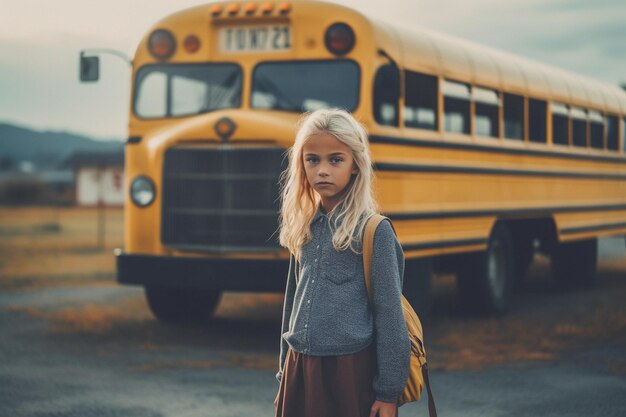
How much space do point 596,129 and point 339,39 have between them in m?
4.83

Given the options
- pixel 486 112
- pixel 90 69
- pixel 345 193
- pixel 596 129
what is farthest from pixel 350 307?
pixel 596 129

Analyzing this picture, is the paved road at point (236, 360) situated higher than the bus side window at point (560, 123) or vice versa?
the bus side window at point (560, 123)

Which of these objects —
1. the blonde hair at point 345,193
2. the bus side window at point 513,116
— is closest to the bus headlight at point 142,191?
the bus side window at point 513,116

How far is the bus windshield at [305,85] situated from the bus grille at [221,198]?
50cm

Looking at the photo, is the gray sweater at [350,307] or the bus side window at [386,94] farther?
the bus side window at [386,94]

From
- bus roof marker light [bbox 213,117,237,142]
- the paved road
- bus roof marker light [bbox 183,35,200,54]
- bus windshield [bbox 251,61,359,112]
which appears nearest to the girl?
the paved road

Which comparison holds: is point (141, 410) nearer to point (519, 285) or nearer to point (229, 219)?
point (229, 219)

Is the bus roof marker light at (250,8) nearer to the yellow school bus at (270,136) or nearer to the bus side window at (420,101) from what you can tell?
the yellow school bus at (270,136)

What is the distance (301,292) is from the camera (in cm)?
302

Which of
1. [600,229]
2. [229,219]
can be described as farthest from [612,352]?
[600,229]

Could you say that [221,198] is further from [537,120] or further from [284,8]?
[537,120]

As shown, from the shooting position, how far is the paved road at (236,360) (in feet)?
18.4

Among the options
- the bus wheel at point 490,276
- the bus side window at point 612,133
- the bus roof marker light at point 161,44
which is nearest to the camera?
the bus roof marker light at point 161,44

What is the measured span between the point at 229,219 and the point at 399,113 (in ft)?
4.60
